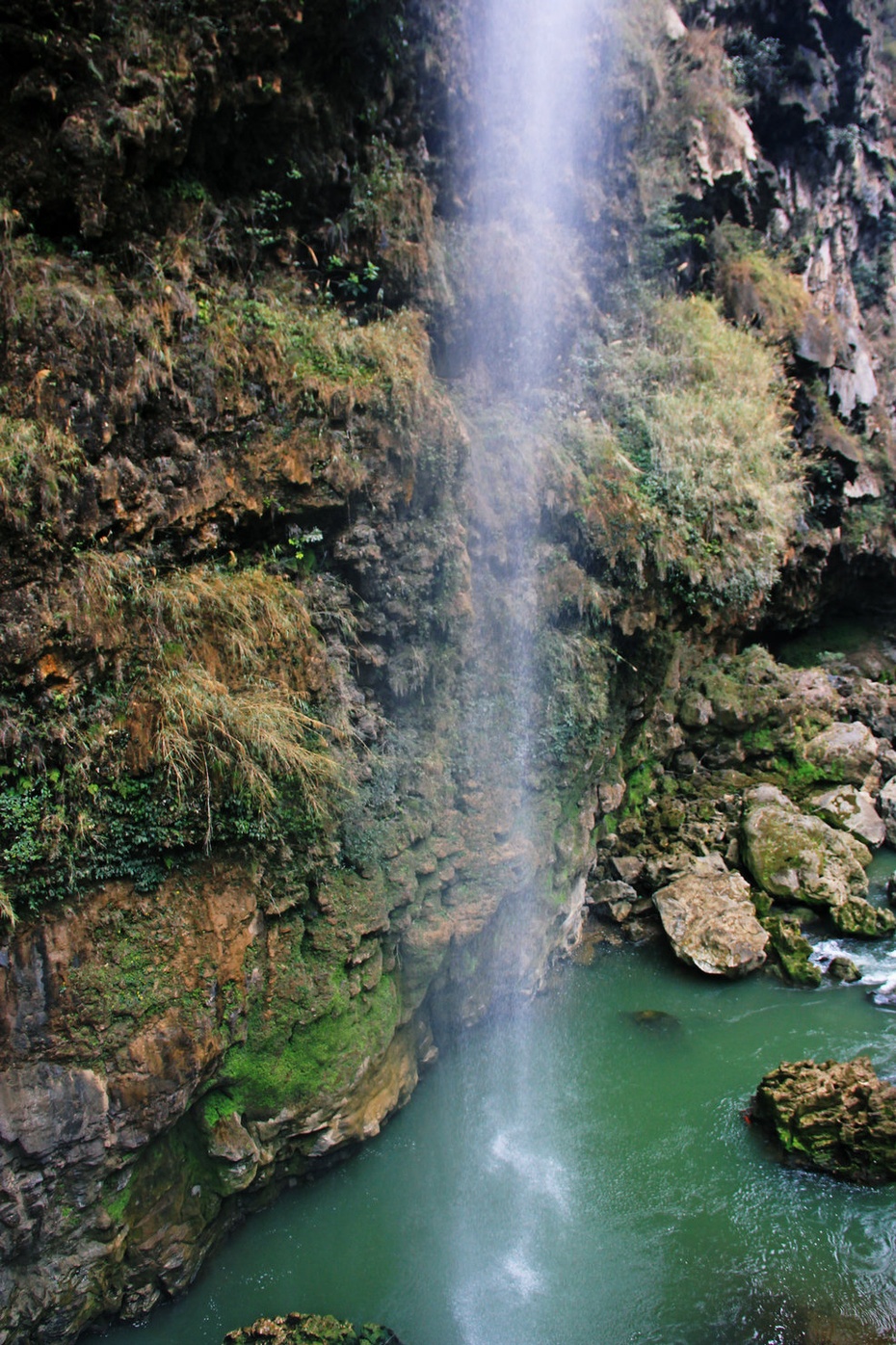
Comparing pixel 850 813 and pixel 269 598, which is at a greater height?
pixel 269 598

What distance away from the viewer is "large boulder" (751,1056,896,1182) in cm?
581

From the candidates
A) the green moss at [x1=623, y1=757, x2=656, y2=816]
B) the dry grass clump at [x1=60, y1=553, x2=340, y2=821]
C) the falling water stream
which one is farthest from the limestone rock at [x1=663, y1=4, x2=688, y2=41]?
the dry grass clump at [x1=60, y1=553, x2=340, y2=821]

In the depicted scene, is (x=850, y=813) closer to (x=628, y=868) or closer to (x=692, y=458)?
(x=628, y=868)

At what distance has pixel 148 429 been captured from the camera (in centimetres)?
582

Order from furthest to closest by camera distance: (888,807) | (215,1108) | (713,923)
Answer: (888,807)
(713,923)
(215,1108)

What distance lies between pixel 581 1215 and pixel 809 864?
215 inches

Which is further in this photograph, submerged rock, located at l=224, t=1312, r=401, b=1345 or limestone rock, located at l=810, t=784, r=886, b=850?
limestone rock, located at l=810, t=784, r=886, b=850

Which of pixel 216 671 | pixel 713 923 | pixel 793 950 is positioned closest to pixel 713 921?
pixel 713 923

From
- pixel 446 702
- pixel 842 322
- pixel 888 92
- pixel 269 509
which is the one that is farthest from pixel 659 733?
pixel 888 92

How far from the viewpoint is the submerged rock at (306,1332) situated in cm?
490

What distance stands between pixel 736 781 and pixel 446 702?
5608mm

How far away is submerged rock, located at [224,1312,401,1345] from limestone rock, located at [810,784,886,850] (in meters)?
8.48

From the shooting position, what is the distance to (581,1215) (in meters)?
5.85

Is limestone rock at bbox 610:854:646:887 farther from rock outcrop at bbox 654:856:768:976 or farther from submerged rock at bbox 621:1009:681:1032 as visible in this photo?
submerged rock at bbox 621:1009:681:1032
